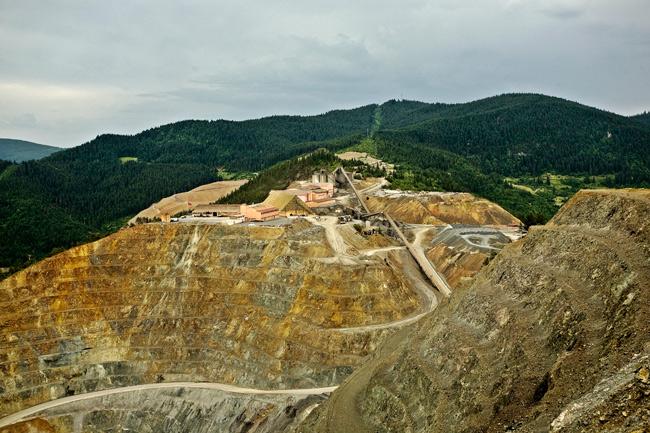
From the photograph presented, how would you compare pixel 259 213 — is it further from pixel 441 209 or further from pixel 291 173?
pixel 291 173

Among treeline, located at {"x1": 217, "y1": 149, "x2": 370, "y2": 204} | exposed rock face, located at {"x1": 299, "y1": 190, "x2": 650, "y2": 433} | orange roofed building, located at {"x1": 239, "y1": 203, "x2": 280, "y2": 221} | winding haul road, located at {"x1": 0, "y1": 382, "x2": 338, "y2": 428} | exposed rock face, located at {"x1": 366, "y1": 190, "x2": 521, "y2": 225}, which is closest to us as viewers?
exposed rock face, located at {"x1": 299, "y1": 190, "x2": 650, "y2": 433}

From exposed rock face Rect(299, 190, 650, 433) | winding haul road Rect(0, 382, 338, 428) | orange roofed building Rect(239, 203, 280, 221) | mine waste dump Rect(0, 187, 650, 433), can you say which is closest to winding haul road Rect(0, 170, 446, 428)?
winding haul road Rect(0, 382, 338, 428)

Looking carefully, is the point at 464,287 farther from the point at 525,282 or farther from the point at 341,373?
the point at 341,373

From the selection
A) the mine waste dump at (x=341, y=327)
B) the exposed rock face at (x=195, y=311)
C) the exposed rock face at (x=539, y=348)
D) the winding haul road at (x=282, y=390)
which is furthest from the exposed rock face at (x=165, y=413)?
the exposed rock face at (x=539, y=348)

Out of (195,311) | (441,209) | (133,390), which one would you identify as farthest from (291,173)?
(133,390)

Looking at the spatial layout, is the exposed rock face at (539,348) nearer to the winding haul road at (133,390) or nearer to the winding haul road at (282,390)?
the winding haul road at (133,390)

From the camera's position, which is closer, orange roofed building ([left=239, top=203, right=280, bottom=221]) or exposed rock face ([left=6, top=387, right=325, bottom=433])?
exposed rock face ([left=6, top=387, right=325, bottom=433])

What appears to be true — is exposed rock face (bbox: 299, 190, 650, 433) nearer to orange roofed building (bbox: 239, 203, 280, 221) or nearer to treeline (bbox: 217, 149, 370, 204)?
orange roofed building (bbox: 239, 203, 280, 221)
